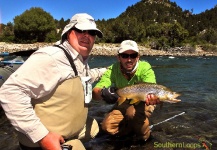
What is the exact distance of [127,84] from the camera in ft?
17.5

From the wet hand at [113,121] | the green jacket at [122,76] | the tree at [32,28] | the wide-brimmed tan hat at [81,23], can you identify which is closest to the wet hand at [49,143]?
the wide-brimmed tan hat at [81,23]

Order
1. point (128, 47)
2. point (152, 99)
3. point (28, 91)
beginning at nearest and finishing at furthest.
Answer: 1. point (28, 91)
2. point (152, 99)
3. point (128, 47)

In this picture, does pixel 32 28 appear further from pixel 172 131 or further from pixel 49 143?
pixel 49 143

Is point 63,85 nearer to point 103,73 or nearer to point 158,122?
point 103,73

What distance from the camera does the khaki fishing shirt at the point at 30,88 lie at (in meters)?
2.60

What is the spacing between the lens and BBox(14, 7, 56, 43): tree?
70312mm

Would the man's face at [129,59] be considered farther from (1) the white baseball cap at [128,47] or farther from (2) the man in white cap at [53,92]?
(2) the man in white cap at [53,92]

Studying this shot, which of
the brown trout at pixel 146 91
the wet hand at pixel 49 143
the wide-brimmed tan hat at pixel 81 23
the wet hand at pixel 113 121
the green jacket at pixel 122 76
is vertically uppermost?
the wide-brimmed tan hat at pixel 81 23

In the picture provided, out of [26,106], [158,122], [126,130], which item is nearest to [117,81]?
[126,130]

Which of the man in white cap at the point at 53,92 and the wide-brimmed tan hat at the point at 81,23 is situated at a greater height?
the wide-brimmed tan hat at the point at 81,23

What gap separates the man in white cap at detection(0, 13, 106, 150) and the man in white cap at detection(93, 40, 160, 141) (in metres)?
1.49

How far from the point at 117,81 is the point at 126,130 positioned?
1.20 meters

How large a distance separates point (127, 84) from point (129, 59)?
1.85 feet

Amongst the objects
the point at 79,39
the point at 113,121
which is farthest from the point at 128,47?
the point at 79,39
